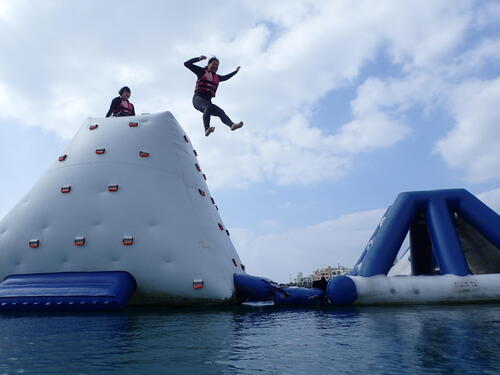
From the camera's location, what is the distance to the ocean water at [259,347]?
2.92 m

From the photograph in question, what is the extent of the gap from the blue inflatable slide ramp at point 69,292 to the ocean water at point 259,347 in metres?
2.11

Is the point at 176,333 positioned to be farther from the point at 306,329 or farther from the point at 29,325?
the point at 29,325

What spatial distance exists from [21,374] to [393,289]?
7600 millimetres

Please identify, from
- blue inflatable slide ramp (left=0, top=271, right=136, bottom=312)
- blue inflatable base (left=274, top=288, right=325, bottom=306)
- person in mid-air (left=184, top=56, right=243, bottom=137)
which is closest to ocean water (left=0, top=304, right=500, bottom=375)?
blue inflatable slide ramp (left=0, top=271, right=136, bottom=312)

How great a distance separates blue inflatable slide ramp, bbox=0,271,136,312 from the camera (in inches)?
310

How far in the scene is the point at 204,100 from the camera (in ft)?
33.0

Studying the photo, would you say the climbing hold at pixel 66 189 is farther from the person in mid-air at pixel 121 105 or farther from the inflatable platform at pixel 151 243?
the person in mid-air at pixel 121 105

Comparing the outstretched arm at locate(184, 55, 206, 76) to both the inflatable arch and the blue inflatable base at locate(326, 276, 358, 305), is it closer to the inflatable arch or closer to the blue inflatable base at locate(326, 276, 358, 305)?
the inflatable arch

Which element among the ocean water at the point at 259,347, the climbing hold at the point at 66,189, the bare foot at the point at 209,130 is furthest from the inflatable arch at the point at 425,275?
the climbing hold at the point at 66,189

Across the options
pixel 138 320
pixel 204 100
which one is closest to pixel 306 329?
pixel 138 320

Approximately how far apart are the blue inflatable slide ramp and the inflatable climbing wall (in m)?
0.34

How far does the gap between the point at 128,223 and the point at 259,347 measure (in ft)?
20.5

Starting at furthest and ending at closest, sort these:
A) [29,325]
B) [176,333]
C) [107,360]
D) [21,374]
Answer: [29,325]
[176,333]
[107,360]
[21,374]

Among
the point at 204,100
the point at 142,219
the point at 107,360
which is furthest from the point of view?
the point at 204,100
